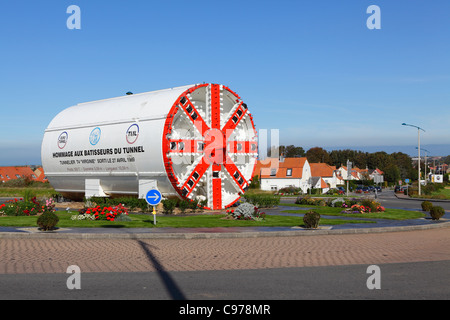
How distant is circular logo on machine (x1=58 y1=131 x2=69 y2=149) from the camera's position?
113 ft

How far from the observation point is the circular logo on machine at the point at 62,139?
34.6 meters

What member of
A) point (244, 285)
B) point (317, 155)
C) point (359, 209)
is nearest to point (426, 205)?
point (359, 209)

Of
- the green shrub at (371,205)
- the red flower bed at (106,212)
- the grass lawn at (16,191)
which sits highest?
the red flower bed at (106,212)

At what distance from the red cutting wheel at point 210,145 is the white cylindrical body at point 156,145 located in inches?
2.2

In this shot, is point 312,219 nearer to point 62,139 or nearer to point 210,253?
point 210,253

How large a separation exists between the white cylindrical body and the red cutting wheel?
0.06m

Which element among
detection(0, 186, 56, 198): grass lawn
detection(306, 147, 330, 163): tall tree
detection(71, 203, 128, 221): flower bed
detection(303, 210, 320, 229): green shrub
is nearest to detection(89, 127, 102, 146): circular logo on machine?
detection(71, 203, 128, 221): flower bed

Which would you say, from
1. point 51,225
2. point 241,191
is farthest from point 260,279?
point 241,191

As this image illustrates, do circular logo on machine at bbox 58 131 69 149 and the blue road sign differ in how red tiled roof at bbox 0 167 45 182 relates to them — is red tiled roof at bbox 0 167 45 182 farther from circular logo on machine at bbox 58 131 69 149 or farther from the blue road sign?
the blue road sign

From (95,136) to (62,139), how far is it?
3696mm

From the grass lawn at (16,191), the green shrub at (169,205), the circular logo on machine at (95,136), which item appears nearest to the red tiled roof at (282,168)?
the grass lawn at (16,191)

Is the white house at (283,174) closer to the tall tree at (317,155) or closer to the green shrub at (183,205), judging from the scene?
the green shrub at (183,205)
